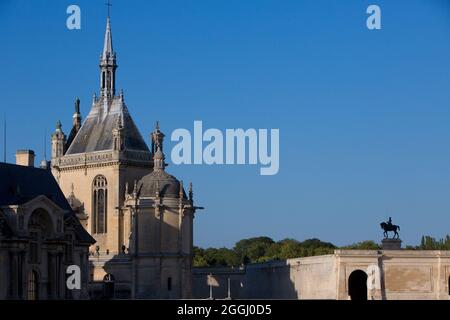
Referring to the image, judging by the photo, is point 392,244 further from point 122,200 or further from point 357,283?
point 122,200

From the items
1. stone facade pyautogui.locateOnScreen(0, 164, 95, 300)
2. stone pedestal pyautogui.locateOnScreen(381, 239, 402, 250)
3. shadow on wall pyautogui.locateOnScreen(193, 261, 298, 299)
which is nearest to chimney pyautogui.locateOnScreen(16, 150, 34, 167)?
stone facade pyautogui.locateOnScreen(0, 164, 95, 300)

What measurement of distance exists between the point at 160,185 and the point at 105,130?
1337 centimetres

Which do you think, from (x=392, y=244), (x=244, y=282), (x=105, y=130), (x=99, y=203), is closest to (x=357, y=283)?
(x=392, y=244)

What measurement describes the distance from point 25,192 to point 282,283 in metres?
31.1

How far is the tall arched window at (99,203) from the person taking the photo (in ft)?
352

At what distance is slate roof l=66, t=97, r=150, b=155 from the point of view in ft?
357

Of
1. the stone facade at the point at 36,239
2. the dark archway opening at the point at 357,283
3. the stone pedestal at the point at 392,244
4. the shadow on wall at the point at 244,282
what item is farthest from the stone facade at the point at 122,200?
the stone pedestal at the point at 392,244

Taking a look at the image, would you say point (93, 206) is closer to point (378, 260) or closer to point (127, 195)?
point (127, 195)

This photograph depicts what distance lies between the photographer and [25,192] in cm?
8344

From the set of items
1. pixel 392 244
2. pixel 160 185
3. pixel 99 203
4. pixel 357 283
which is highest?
pixel 160 185

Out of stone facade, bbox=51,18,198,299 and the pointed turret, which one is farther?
the pointed turret

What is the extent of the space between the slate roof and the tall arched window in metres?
3.04

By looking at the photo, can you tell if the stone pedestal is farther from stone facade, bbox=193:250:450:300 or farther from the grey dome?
the grey dome

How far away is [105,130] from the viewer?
4331 inches
